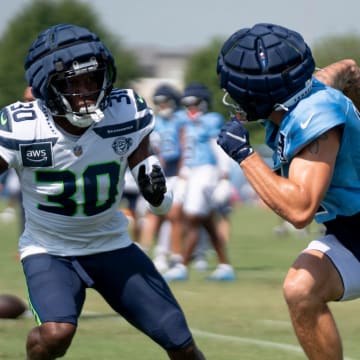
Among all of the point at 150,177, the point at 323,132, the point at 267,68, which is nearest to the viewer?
the point at 323,132

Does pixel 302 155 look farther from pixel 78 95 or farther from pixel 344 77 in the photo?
pixel 78 95

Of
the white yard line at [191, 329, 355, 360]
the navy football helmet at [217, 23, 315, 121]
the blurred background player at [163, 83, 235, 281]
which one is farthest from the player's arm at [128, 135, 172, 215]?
the blurred background player at [163, 83, 235, 281]

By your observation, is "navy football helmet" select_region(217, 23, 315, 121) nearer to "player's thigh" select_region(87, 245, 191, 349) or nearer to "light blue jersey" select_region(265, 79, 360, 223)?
"light blue jersey" select_region(265, 79, 360, 223)

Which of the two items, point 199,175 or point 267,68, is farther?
point 199,175

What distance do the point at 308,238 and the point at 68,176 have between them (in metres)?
11.0

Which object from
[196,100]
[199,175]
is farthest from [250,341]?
[196,100]

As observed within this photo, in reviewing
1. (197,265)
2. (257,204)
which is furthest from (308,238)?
(257,204)

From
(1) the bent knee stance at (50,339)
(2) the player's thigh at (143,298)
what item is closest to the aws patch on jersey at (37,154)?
(2) the player's thigh at (143,298)

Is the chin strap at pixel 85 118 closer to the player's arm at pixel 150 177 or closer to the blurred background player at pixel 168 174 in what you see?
the player's arm at pixel 150 177

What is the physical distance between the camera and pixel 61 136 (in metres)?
5.25

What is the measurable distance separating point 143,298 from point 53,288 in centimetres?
43

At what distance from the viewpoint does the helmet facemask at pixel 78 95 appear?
513cm

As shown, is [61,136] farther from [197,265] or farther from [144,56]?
[144,56]

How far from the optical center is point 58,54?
202 inches
